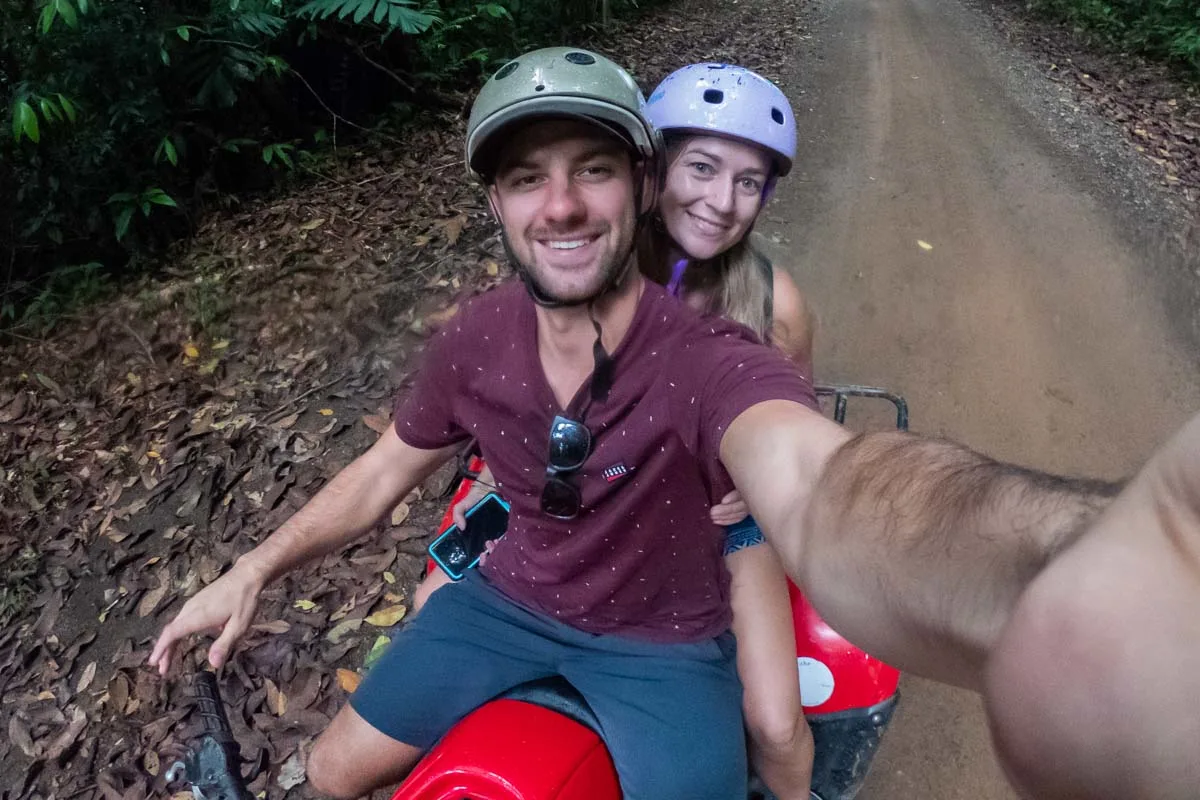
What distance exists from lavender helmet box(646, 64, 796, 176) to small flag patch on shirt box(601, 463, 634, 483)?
5.65 ft

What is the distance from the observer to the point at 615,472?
1700 millimetres

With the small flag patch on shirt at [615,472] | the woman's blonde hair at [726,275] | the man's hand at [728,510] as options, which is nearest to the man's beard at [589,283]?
the small flag patch on shirt at [615,472]

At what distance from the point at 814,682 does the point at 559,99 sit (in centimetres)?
177

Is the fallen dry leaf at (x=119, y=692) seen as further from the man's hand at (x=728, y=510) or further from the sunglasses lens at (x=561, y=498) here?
the man's hand at (x=728, y=510)

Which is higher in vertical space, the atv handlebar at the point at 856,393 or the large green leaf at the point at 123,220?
the atv handlebar at the point at 856,393

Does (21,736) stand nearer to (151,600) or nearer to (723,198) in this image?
(151,600)

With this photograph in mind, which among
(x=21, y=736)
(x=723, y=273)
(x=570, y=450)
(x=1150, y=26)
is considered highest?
(x=1150, y=26)

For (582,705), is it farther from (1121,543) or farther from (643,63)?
(643,63)

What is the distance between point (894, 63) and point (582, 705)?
1190cm

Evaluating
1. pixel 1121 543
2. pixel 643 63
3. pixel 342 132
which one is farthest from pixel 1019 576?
pixel 643 63

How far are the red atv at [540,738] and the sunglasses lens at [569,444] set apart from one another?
54 cm

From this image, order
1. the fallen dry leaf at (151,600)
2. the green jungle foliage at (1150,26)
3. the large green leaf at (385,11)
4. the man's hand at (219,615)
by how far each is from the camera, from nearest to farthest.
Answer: the man's hand at (219,615), the fallen dry leaf at (151,600), the large green leaf at (385,11), the green jungle foliage at (1150,26)

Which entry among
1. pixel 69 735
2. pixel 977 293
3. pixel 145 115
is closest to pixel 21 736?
pixel 69 735

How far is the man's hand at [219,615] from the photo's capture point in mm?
1766
